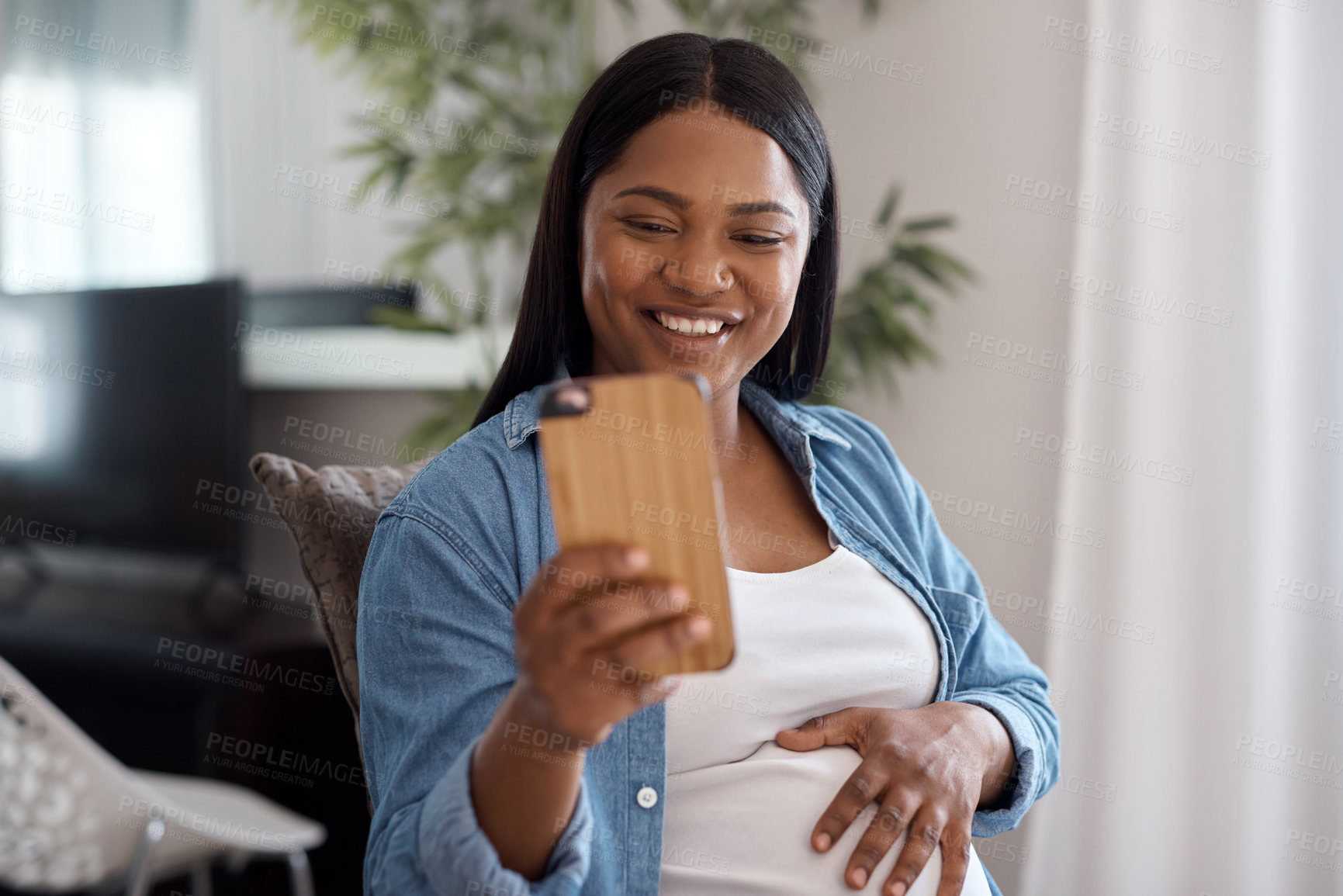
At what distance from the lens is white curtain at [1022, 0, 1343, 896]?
1383 mm

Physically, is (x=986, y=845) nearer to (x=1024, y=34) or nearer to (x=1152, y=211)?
(x=1152, y=211)

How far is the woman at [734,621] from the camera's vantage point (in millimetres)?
720

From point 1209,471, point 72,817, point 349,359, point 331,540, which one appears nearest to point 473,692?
point 331,540

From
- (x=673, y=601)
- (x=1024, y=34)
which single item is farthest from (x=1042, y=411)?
(x=673, y=601)

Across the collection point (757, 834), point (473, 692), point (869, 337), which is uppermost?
point (869, 337)

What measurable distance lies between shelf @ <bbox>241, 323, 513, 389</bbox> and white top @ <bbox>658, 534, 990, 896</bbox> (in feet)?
5.26

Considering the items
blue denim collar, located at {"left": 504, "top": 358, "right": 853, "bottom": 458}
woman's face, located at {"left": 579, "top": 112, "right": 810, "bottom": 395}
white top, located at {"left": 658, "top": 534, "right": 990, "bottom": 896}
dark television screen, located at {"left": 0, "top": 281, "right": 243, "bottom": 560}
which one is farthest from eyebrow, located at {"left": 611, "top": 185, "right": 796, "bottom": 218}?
dark television screen, located at {"left": 0, "top": 281, "right": 243, "bottom": 560}

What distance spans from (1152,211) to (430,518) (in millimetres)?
1253

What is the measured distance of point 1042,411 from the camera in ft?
5.89

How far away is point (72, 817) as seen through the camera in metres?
1.26

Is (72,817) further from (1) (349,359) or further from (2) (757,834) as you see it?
(1) (349,359)

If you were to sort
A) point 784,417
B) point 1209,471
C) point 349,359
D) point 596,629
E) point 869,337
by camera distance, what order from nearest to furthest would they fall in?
point 596,629
point 784,417
point 1209,471
point 869,337
point 349,359

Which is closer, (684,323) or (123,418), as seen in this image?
(684,323)

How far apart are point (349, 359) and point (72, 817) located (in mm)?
1386
